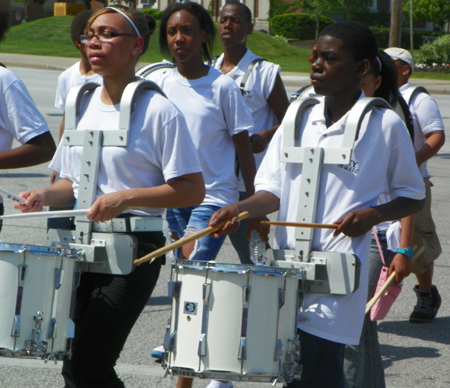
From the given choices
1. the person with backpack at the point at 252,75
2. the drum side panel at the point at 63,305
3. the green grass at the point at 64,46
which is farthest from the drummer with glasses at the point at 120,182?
the green grass at the point at 64,46

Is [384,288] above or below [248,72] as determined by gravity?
below

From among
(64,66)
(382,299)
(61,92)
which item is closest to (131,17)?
(382,299)

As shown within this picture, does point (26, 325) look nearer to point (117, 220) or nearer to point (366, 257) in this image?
point (117, 220)

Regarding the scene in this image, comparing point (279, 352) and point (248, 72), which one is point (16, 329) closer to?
point (279, 352)

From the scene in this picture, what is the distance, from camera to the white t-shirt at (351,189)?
115 inches

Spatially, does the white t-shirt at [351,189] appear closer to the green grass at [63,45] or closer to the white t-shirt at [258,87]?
the white t-shirt at [258,87]

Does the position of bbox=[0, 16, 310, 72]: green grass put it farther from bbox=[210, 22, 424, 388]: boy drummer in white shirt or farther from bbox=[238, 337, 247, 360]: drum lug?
bbox=[238, 337, 247, 360]: drum lug

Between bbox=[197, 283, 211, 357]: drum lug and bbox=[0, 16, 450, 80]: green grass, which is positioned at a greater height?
bbox=[0, 16, 450, 80]: green grass

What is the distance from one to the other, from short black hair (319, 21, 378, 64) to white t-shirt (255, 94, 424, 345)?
0.25m

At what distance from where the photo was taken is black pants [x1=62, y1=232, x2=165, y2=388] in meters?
3.02

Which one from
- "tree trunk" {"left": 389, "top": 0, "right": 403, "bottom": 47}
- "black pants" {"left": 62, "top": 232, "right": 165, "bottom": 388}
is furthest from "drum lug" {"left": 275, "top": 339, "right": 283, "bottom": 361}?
"tree trunk" {"left": 389, "top": 0, "right": 403, "bottom": 47}

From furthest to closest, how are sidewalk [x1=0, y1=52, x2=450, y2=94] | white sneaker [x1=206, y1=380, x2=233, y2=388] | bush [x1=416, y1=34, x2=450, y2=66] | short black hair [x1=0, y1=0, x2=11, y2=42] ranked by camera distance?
bush [x1=416, y1=34, x2=450, y2=66], sidewalk [x1=0, y1=52, x2=450, y2=94], white sneaker [x1=206, y1=380, x2=233, y2=388], short black hair [x1=0, y1=0, x2=11, y2=42]

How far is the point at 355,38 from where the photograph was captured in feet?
10.0

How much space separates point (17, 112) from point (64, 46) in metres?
36.7
